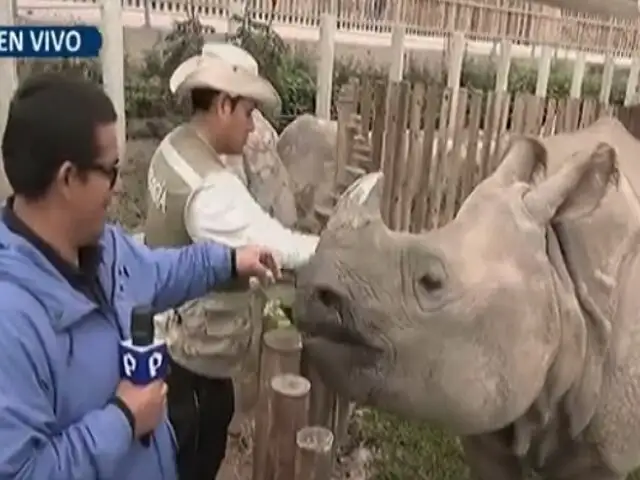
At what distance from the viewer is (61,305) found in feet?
4.81

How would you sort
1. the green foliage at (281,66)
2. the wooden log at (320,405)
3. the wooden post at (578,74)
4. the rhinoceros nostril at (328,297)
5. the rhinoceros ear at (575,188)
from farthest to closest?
the wooden post at (578,74) → the green foliage at (281,66) → the wooden log at (320,405) → the rhinoceros ear at (575,188) → the rhinoceros nostril at (328,297)

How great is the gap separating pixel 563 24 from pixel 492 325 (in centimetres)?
1145

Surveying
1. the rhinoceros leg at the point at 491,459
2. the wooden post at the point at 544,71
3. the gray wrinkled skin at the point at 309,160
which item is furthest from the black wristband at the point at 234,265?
the wooden post at the point at 544,71

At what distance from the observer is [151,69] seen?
7320 millimetres

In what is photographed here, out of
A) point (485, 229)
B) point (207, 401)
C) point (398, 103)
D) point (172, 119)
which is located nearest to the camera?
point (485, 229)

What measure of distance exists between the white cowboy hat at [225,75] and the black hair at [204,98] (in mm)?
17

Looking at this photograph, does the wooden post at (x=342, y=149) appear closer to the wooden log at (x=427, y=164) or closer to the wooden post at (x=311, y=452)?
the wooden log at (x=427, y=164)

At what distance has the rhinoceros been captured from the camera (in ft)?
5.81

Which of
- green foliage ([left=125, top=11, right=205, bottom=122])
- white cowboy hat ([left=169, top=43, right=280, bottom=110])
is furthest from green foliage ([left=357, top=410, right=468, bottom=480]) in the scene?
green foliage ([left=125, top=11, right=205, bottom=122])

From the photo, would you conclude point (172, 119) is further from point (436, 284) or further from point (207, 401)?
point (436, 284)

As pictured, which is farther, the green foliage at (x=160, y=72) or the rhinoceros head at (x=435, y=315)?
the green foliage at (x=160, y=72)

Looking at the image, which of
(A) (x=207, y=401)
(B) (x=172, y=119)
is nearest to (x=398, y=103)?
(A) (x=207, y=401)

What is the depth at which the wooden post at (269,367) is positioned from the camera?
253 cm

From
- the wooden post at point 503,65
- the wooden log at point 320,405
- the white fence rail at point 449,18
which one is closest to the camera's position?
the wooden log at point 320,405
